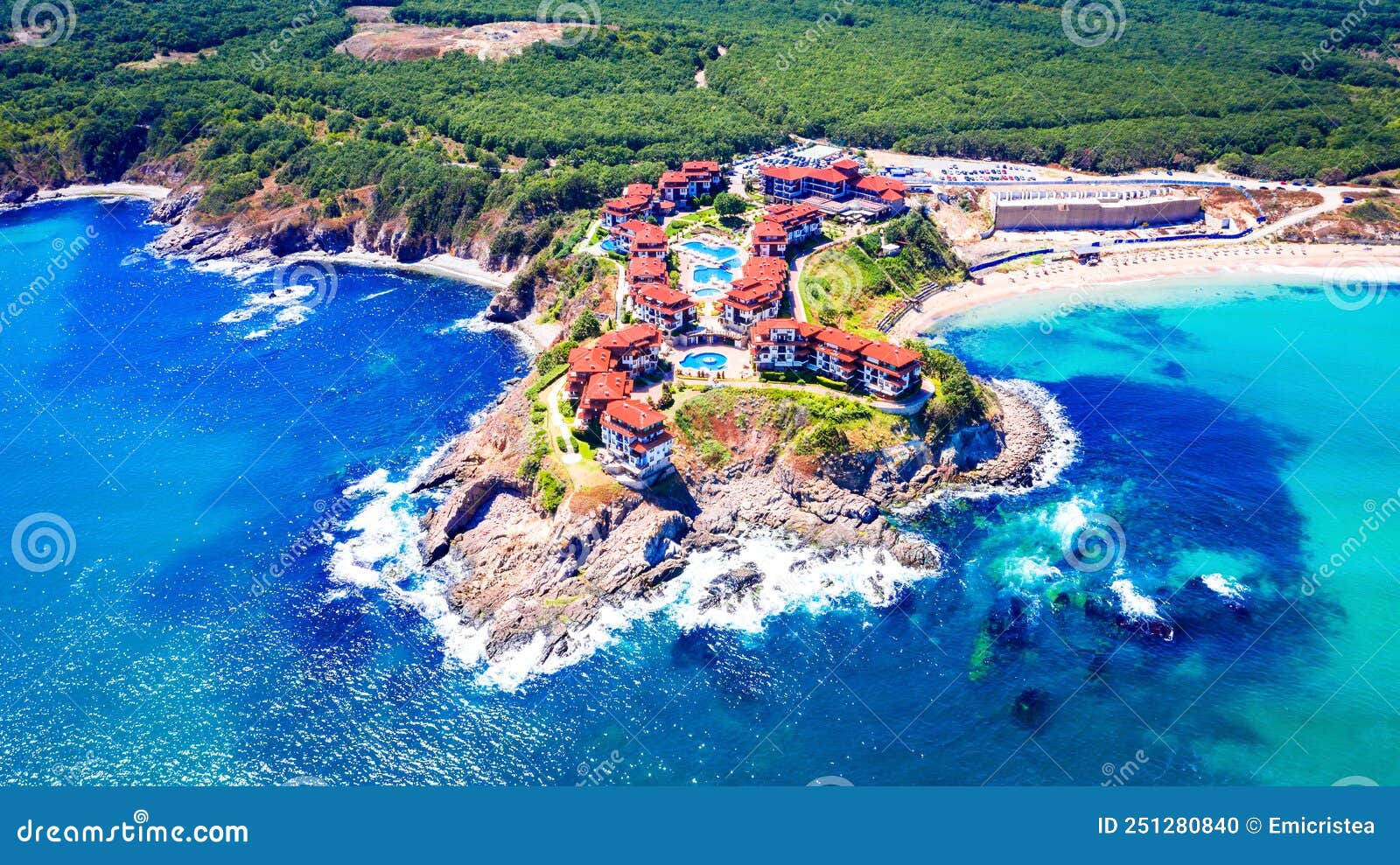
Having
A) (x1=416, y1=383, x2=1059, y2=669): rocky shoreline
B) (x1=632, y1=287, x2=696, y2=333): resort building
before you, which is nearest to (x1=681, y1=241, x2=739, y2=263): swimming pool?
(x1=632, y1=287, x2=696, y2=333): resort building

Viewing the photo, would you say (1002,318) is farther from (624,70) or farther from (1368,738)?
(624,70)

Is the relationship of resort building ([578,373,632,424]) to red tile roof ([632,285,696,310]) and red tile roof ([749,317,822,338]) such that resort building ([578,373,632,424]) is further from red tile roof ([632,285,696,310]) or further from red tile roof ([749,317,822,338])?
red tile roof ([749,317,822,338])

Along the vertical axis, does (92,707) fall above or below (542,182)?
below

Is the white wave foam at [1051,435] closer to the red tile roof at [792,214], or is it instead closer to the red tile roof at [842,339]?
the red tile roof at [842,339]

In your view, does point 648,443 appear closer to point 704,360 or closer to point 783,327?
point 704,360

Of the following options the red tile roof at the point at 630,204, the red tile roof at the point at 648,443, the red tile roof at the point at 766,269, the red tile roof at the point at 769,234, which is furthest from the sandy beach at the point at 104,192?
the red tile roof at the point at 648,443

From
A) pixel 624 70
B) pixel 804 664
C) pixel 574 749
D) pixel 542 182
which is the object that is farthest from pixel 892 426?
pixel 624 70
